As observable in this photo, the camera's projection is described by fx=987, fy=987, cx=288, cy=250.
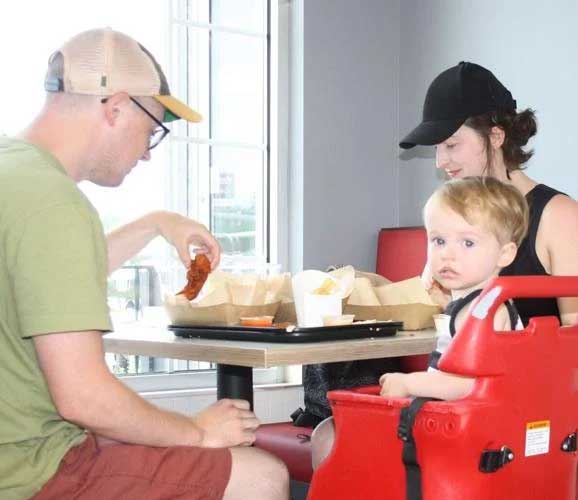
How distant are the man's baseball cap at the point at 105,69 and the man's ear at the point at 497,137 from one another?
45.4 inches

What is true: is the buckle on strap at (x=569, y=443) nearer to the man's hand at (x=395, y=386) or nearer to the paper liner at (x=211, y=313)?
the man's hand at (x=395, y=386)

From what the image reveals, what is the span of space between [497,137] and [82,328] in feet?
5.23

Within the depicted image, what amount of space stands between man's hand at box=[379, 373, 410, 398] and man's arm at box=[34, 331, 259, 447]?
47 centimetres

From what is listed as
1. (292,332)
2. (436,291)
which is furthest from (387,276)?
(292,332)

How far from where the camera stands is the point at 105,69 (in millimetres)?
1883

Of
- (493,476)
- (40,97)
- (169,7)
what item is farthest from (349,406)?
(169,7)

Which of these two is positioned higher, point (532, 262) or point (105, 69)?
point (105, 69)

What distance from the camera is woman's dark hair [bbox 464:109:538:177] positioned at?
109 inches

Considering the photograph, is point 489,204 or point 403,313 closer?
point 489,204

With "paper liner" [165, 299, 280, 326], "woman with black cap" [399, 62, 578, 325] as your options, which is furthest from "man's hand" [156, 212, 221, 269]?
"woman with black cap" [399, 62, 578, 325]

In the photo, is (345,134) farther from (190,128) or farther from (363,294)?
(363,294)

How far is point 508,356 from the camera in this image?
1.87m

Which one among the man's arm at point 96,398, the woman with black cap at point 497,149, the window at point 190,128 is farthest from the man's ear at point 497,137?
the window at point 190,128

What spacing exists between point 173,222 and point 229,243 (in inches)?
79.1
